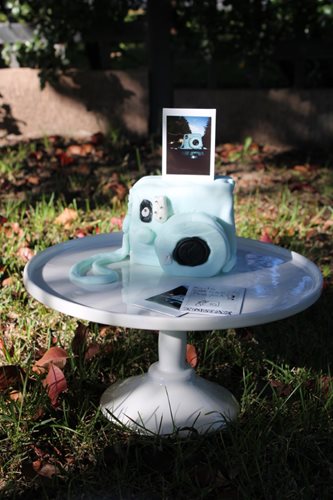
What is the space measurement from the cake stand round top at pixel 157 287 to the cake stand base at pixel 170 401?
22 cm

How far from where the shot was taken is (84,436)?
5.88 ft

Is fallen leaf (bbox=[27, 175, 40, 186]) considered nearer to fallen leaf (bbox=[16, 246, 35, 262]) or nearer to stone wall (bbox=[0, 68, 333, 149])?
stone wall (bbox=[0, 68, 333, 149])

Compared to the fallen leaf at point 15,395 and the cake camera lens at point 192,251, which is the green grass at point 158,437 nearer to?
the fallen leaf at point 15,395

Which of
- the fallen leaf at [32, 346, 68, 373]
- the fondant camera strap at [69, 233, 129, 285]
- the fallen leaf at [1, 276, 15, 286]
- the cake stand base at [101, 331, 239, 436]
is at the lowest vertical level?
the cake stand base at [101, 331, 239, 436]

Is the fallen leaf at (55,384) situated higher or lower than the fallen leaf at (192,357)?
higher

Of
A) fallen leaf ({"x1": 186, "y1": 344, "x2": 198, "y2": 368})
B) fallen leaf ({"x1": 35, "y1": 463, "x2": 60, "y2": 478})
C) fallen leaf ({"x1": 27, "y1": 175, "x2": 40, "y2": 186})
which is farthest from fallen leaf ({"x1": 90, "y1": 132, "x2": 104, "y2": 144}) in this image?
fallen leaf ({"x1": 35, "y1": 463, "x2": 60, "y2": 478})

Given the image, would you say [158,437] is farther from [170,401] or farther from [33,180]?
[33,180]

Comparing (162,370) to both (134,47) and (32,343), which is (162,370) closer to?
(32,343)

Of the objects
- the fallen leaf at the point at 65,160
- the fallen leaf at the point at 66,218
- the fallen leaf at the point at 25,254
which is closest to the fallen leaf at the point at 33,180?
the fallen leaf at the point at 65,160

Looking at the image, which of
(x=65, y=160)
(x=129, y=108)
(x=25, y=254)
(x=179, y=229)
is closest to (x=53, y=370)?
(x=179, y=229)

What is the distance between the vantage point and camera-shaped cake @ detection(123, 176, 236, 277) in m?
1.72

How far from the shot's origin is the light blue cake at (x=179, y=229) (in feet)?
5.65

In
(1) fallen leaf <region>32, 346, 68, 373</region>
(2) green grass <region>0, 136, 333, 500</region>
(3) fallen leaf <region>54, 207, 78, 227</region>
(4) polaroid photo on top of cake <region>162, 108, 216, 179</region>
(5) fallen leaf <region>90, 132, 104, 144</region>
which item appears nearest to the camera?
(2) green grass <region>0, 136, 333, 500</region>

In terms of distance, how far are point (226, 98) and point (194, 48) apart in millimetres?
425
